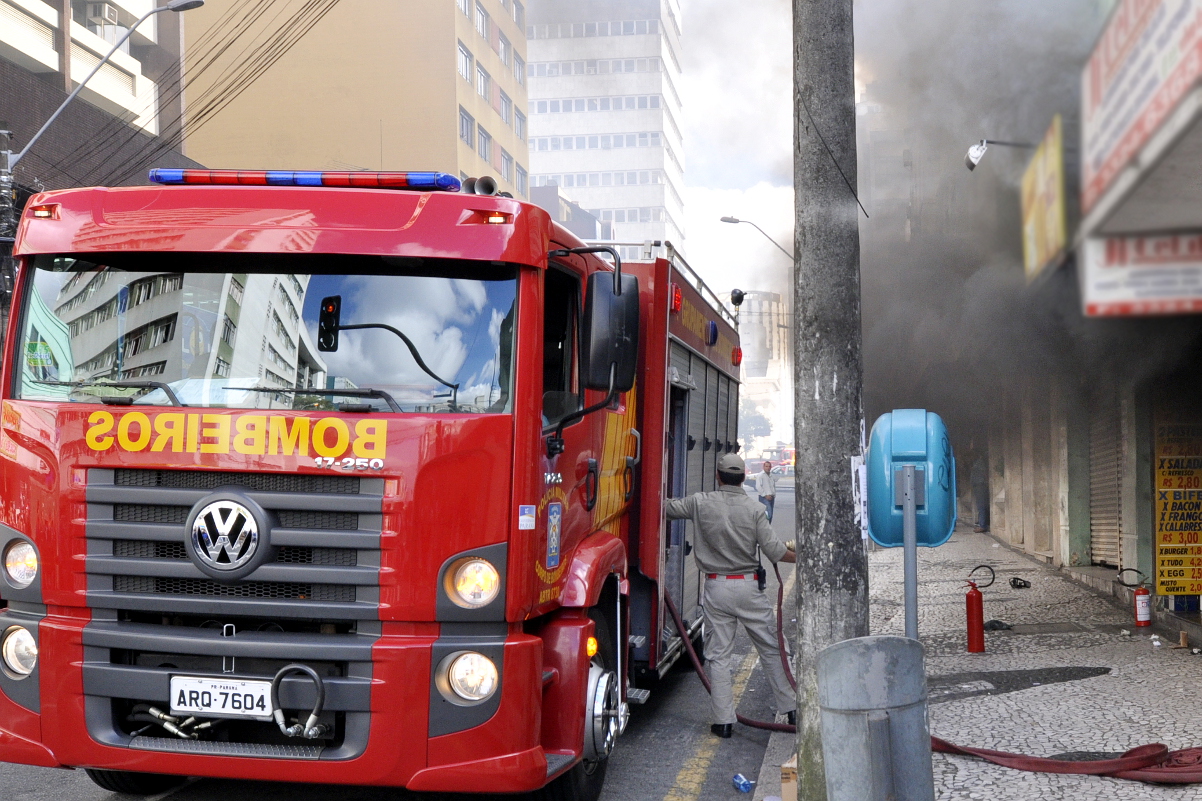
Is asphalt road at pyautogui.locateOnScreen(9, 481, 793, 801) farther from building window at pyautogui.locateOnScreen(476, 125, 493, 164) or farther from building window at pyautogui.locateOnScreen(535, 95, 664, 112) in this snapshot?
building window at pyautogui.locateOnScreen(535, 95, 664, 112)

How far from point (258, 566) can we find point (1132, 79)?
3.67 metres

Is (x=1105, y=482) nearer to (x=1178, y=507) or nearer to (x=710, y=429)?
(x=1178, y=507)

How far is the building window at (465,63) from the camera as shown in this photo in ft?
161

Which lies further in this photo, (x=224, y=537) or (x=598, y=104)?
(x=598, y=104)

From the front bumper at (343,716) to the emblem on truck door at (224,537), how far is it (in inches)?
11.0

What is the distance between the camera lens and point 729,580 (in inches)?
261

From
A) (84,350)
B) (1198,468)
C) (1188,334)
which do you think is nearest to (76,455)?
(84,350)

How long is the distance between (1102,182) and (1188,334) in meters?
2.16

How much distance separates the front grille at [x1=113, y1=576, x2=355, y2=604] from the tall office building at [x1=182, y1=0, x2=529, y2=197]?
43.5 metres

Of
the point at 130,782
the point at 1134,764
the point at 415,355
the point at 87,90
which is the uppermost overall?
the point at 87,90

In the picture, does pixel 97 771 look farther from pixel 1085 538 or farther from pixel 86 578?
pixel 1085 538

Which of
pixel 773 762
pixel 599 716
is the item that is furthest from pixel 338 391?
pixel 773 762

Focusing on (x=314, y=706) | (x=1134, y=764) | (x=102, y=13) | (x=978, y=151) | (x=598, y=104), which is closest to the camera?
(x=314, y=706)

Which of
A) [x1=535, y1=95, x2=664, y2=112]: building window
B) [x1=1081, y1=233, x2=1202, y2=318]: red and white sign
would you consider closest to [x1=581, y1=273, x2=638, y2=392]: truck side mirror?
[x1=1081, y1=233, x2=1202, y2=318]: red and white sign
